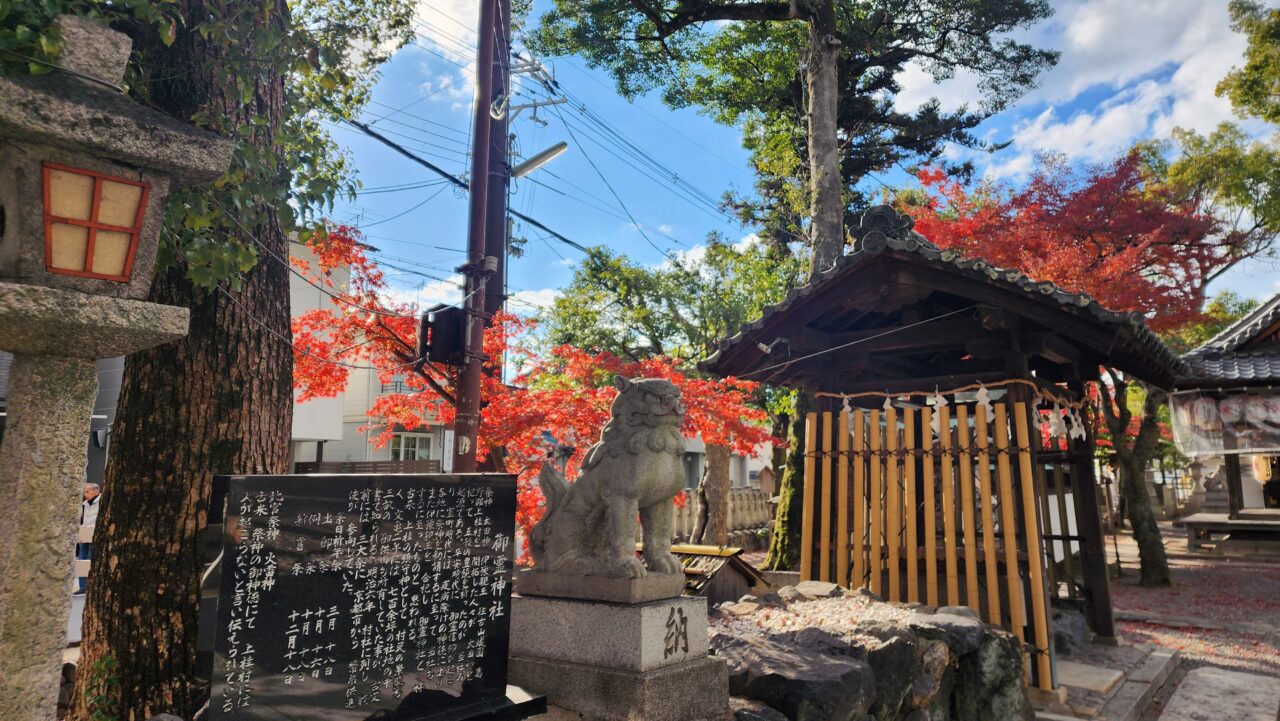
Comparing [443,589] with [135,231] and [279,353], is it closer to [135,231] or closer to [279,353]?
[135,231]

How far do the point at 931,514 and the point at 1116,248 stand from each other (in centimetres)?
1217

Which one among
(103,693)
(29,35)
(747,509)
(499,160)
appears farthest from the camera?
(747,509)

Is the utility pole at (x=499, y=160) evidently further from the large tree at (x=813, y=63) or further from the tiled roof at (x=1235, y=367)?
the tiled roof at (x=1235, y=367)

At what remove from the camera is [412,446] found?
2675 cm

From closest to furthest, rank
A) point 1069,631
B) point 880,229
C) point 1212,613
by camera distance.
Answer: point 880,229
point 1069,631
point 1212,613

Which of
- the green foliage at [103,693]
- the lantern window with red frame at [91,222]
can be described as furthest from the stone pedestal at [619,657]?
the lantern window with red frame at [91,222]

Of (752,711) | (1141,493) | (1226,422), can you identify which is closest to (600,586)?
(752,711)

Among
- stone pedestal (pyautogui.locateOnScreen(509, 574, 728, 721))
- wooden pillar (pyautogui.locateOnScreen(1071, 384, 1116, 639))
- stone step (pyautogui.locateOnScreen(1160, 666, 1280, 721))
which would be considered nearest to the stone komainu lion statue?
stone pedestal (pyautogui.locateOnScreen(509, 574, 728, 721))

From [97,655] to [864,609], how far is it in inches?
222

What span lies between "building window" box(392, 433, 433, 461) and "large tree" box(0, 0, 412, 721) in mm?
21501

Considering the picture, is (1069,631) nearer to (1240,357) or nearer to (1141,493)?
(1240,357)

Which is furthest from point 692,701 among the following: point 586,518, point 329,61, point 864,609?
point 329,61

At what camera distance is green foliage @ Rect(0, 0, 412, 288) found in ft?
12.1

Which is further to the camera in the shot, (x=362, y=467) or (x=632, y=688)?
(x=362, y=467)
